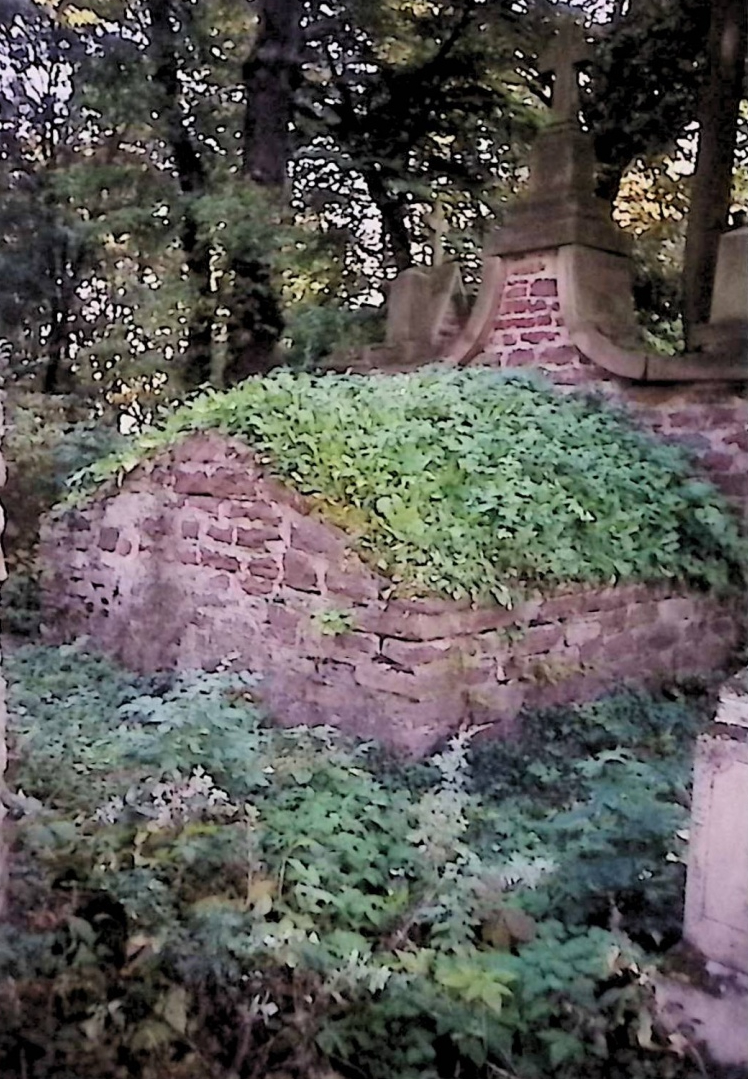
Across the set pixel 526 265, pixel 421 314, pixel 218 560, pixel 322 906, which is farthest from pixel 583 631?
pixel 421 314

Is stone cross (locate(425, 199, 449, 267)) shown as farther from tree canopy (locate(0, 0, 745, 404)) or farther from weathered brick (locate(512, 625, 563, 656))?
weathered brick (locate(512, 625, 563, 656))

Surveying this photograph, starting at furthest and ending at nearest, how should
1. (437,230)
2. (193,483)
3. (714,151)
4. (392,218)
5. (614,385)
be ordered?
(392,218) → (437,230) → (714,151) → (614,385) → (193,483)

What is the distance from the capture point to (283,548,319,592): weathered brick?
3.57 m

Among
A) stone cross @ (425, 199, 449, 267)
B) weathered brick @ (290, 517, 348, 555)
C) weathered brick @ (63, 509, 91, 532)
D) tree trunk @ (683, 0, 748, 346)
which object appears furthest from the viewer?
stone cross @ (425, 199, 449, 267)

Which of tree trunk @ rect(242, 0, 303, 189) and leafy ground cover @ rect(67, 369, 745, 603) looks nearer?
leafy ground cover @ rect(67, 369, 745, 603)

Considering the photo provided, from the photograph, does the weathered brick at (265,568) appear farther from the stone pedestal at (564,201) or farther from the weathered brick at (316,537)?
the stone pedestal at (564,201)

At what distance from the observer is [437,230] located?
6539mm

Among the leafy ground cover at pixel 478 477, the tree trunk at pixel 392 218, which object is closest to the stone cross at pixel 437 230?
the tree trunk at pixel 392 218

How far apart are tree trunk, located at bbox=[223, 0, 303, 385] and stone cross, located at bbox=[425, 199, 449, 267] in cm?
109

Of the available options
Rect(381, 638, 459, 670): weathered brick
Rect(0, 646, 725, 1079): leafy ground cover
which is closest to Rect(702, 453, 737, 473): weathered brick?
Rect(0, 646, 725, 1079): leafy ground cover

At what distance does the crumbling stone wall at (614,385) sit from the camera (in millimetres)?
4629

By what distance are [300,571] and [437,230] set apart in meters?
3.79

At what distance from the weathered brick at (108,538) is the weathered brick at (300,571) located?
1165mm

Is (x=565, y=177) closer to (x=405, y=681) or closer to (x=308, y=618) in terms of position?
(x=308, y=618)
